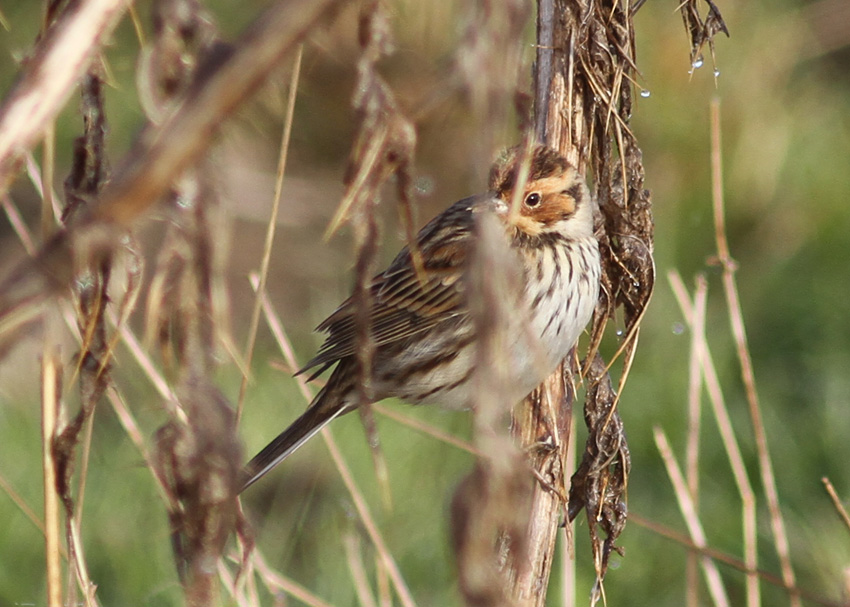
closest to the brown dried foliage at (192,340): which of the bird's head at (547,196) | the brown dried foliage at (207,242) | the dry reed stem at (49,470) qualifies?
the brown dried foliage at (207,242)

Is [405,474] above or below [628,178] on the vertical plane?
below

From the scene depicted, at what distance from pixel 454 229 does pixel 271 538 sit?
116 cm

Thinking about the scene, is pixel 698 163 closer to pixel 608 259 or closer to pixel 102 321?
pixel 608 259

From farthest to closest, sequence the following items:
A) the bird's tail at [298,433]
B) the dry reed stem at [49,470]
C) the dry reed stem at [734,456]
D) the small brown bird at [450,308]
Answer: the bird's tail at [298,433], the small brown bird at [450,308], the dry reed stem at [734,456], the dry reed stem at [49,470]

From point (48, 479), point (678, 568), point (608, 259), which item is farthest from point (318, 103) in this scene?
point (48, 479)

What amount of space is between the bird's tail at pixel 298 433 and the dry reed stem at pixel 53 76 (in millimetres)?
2110

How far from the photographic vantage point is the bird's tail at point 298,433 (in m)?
3.05

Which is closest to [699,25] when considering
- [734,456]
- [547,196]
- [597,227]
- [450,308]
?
[597,227]

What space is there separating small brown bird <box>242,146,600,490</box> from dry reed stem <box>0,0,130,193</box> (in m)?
1.67

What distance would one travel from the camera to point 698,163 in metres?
5.19

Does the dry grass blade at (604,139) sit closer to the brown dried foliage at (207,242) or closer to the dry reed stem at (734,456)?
the dry reed stem at (734,456)

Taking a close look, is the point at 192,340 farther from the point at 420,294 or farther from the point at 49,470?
the point at 420,294

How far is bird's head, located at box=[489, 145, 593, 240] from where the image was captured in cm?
239

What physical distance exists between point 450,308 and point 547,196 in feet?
1.69
